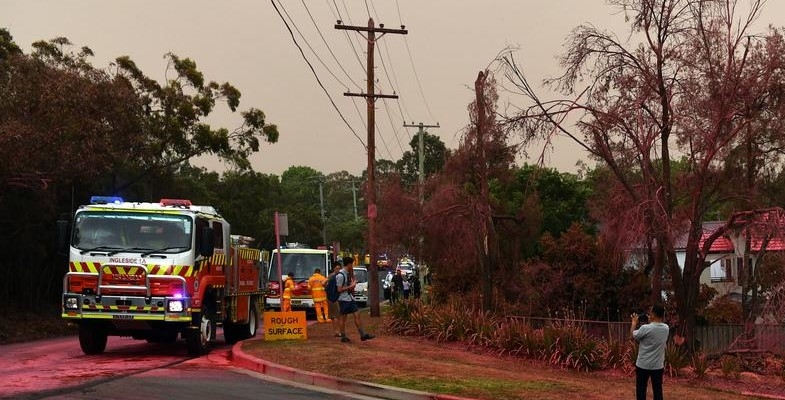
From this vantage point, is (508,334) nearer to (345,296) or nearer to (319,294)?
(345,296)

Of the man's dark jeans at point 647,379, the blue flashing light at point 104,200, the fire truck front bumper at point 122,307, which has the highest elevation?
the blue flashing light at point 104,200

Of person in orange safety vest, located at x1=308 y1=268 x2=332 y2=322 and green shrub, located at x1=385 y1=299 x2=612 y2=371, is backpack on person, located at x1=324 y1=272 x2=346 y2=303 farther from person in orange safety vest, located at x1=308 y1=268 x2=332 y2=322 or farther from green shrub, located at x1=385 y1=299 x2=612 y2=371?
person in orange safety vest, located at x1=308 y1=268 x2=332 y2=322

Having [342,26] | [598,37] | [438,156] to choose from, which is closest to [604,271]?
[598,37]

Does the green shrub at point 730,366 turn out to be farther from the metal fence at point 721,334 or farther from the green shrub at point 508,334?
the green shrub at point 508,334

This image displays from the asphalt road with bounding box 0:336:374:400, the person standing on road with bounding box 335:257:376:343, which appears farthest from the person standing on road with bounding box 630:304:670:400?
the person standing on road with bounding box 335:257:376:343

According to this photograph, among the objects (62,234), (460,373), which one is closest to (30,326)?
(62,234)

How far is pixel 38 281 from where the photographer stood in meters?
25.9

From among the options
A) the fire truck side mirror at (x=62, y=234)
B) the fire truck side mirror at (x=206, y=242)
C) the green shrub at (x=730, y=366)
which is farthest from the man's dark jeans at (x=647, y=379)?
the fire truck side mirror at (x=62, y=234)

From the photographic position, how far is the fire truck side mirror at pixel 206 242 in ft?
46.9

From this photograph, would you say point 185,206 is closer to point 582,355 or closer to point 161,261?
point 161,261

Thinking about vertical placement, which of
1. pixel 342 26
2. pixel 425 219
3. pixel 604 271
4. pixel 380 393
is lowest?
pixel 380 393

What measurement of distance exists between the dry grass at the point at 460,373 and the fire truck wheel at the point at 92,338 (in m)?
2.76

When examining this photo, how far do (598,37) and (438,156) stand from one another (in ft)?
146

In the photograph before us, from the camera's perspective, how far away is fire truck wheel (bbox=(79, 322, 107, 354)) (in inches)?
579
